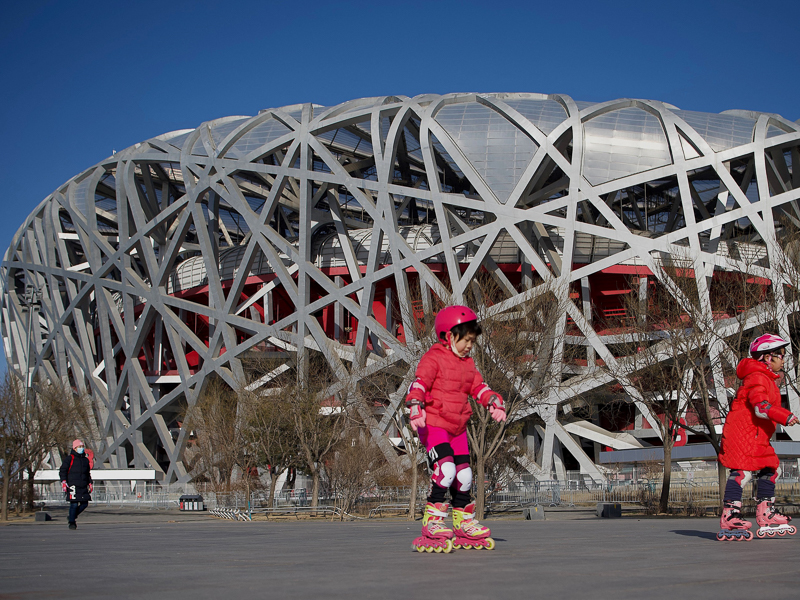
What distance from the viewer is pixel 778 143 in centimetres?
3631

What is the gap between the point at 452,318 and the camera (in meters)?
7.27

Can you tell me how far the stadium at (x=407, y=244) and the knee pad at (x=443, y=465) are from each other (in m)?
18.8

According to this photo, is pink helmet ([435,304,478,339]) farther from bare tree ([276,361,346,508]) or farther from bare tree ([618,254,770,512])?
bare tree ([276,361,346,508])

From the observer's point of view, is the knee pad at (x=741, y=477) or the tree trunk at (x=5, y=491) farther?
the tree trunk at (x=5, y=491)

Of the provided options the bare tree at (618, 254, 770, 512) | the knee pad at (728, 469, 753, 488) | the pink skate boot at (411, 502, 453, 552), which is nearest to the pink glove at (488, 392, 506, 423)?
the pink skate boot at (411, 502, 453, 552)

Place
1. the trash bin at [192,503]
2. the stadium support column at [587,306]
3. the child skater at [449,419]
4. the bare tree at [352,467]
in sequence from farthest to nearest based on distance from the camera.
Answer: the stadium support column at [587,306]
the trash bin at [192,503]
the bare tree at [352,467]
the child skater at [449,419]

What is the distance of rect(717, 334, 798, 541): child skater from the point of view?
26.7 feet

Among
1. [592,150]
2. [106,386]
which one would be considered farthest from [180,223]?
[592,150]

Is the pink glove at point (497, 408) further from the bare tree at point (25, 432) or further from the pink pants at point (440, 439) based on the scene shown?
the bare tree at point (25, 432)

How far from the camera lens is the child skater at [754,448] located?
320 inches

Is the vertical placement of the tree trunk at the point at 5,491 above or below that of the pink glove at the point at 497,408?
below

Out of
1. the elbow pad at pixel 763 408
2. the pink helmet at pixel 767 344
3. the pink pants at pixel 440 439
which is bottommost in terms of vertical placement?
the pink pants at pixel 440 439

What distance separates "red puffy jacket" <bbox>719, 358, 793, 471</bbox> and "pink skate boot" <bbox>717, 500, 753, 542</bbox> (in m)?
0.44

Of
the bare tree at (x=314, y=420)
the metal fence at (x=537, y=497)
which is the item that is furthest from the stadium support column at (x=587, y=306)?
the bare tree at (x=314, y=420)
